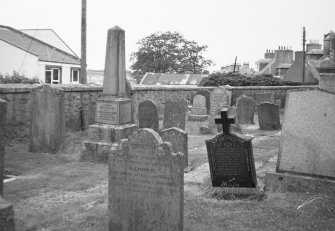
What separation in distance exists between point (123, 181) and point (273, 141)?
8428 millimetres

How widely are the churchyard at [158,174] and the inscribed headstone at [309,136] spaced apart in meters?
0.02

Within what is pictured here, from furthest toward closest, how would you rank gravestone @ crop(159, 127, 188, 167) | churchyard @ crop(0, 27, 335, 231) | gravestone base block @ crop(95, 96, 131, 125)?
gravestone base block @ crop(95, 96, 131, 125), gravestone @ crop(159, 127, 188, 167), churchyard @ crop(0, 27, 335, 231)

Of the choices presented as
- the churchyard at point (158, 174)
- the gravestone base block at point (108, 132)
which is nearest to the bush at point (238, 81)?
the churchyard at point (158, 174)

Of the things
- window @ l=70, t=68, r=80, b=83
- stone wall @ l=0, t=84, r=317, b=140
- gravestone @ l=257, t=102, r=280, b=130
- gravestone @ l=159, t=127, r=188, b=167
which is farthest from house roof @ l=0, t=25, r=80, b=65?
gravestone @ l=159, t=127, r=188, b=167

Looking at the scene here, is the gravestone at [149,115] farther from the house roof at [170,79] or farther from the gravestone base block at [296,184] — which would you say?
the house roof at [170,79]

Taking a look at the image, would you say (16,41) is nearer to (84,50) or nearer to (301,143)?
(84,50)

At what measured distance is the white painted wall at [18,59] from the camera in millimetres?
32625

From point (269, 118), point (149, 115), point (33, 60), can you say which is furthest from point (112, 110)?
point (33, 60)

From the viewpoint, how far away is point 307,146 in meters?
6.29

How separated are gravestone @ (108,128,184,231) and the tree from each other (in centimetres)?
5724

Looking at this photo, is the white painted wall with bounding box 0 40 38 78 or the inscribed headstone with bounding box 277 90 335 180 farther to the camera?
the white painted wall with bounding box 0 40 38 78

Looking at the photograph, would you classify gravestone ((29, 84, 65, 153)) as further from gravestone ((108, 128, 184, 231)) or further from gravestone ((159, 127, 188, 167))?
gravestone ((108, 128, 184, 231))

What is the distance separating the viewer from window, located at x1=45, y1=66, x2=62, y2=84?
113ft

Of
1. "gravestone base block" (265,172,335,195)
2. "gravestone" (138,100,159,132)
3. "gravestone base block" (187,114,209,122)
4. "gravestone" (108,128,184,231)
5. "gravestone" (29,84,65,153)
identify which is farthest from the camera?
"gravestone base block" (187,114,209,122)
